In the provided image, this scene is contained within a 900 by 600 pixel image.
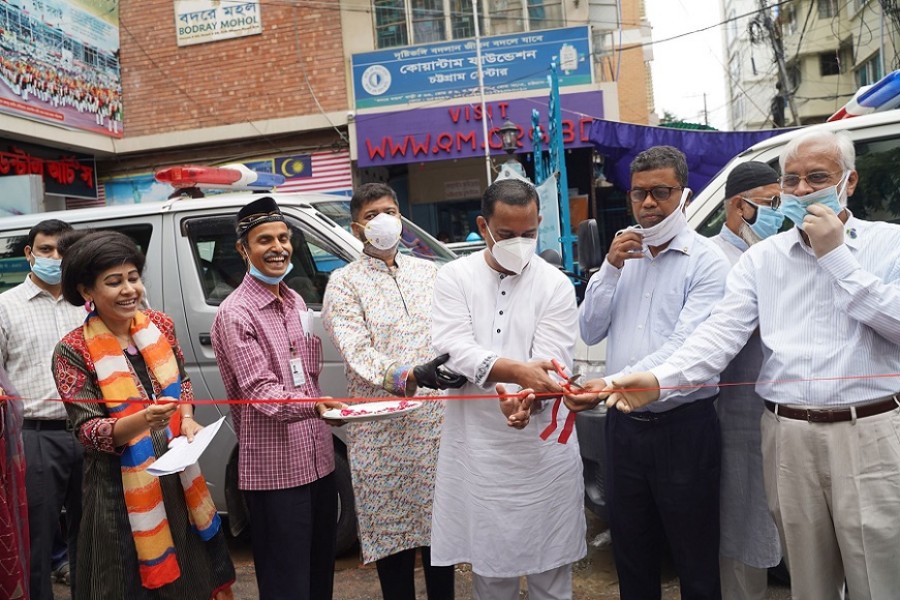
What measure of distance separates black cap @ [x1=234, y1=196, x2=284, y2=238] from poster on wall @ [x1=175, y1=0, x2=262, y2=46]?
11264 millimetres

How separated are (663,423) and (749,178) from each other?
125 centimetres

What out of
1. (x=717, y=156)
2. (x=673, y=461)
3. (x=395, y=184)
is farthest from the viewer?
(x=395, y=184)

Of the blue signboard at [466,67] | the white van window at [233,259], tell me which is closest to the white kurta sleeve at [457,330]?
the white van window at [233,259]

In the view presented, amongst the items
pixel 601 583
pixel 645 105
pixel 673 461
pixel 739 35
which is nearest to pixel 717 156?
pixel 601 583

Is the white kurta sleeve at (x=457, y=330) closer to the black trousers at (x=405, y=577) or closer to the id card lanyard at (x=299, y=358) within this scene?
the id card lanyard at (x=299, y=358)

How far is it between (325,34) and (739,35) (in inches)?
1289

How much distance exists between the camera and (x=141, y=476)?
2.55 m

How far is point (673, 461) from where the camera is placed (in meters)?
2.65

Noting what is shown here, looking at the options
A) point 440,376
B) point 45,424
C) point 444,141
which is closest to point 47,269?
point 45,424

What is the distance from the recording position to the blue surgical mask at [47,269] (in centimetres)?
367

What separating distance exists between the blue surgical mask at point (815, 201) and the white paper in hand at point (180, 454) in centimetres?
208

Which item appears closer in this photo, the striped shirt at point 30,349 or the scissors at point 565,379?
the scissors at point 565,379

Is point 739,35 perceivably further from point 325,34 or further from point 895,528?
point 895,528

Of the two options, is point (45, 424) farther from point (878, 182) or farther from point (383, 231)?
point (878, 182)
